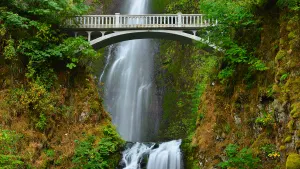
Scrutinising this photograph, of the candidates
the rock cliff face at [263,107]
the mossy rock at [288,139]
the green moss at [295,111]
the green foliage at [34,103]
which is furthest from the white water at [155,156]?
the green moss at [295,111]

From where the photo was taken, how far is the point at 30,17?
14.4 m

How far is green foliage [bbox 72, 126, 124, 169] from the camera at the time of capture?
1244 centimetres

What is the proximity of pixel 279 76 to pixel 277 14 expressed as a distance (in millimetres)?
2358

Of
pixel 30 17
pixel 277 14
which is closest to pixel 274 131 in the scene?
pixel 277 14

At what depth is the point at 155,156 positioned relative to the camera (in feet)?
47.3

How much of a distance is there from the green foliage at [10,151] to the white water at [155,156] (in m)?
4.59

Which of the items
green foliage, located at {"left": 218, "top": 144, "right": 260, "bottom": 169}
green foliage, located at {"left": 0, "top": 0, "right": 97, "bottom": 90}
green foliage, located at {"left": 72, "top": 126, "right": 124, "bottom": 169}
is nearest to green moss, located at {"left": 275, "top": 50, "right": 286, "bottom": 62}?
green foliage, located at {"left": 218, "top": 144, "right": 260, "bottom": 169}

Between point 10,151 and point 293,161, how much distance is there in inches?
343

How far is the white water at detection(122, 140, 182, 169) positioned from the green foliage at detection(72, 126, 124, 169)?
24.8 inches

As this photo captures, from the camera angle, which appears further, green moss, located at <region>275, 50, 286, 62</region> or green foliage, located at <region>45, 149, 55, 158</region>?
green foliage, located at <region>45, 149, 55, 158</region>

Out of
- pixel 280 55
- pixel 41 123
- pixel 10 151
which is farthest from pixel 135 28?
pixel 10 151

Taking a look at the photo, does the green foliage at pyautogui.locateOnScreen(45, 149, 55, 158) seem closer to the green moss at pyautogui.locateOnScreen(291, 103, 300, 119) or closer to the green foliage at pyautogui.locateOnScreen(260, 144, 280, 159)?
the green foliage at pyautogui.locateOnScreen(260, 144, 280, 159)

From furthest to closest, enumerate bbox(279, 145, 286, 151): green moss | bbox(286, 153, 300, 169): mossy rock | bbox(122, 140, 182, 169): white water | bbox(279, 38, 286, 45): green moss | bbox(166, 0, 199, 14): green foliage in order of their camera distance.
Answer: bbox(166, 0, 199, 14): green foliage → bbox(122, 140, 182, 169): white water → bbox(279, 38, 286, 45): green moss → bbox(279, 145, 286, 151): green moss → bbox(286, 153, 300, 169): mossy rock

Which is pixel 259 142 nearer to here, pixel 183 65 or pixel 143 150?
pixel 143 150
